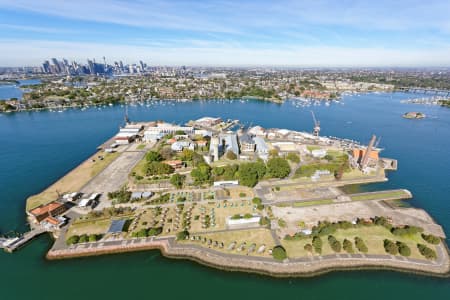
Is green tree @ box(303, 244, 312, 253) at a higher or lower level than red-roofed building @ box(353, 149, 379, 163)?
lower

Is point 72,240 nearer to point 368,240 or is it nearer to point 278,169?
point 278,169

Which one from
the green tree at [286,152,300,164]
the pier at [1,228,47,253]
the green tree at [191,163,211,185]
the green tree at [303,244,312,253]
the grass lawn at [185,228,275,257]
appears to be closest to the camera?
the green tree at [303,244,312,253]

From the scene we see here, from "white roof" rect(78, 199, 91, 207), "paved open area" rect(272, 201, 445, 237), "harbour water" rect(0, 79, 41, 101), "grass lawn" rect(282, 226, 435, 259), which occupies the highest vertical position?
"harbour water" rect(0, 79, 41, 101)

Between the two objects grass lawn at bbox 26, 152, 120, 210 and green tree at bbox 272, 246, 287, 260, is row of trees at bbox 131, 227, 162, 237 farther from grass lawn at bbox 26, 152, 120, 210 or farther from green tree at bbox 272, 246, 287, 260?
grass lawn at bbox 26, 152, 120, 210

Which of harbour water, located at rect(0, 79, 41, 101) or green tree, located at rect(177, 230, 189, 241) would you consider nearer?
green tree, located at rect(177, 230, 189, 241)

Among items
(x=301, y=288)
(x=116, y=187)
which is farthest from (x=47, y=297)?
(x=301, y=288)

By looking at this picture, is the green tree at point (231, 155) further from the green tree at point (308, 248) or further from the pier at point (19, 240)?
the pier at point (19, 240)

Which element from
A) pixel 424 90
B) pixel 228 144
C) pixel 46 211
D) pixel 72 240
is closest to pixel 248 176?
pixel 228 144

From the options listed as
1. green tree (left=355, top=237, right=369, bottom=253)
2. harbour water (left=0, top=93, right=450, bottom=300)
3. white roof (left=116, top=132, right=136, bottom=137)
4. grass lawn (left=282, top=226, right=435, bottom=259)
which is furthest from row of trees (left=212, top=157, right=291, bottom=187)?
white roof (left=116, top=132, right=136, bottom=137)
